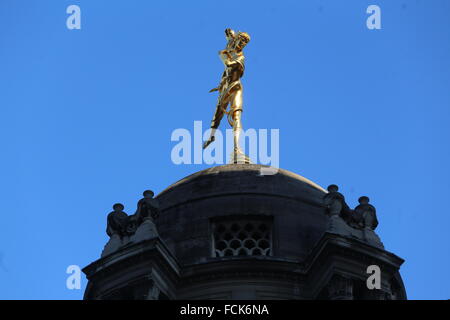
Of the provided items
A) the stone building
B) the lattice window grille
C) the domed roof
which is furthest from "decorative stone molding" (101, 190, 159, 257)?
the lattice window grille

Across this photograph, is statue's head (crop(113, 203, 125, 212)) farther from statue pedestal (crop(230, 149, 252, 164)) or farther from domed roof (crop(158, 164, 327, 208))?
statue pedestal (crop(230, 149, 252, 164))

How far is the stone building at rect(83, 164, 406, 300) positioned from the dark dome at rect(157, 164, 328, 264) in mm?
29

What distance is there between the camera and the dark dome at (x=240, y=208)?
45688 mm

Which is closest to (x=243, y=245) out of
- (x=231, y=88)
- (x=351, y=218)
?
(x=351, y=218)

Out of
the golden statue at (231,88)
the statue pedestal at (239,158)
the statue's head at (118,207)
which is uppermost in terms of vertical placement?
the golden statue at (231,88)

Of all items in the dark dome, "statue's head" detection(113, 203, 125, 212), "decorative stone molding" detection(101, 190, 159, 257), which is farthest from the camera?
"statue's head" detection(113, 203, 125, 212)

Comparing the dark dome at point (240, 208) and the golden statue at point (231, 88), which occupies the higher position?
the golden statue at point (231, 88)

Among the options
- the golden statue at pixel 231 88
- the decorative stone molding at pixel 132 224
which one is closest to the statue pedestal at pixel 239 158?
the golden statue at pixel 231 88

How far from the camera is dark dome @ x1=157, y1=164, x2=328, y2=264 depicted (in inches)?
1799

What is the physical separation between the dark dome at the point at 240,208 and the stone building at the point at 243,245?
1.1 inches

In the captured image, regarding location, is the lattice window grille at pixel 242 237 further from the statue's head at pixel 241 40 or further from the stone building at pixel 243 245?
the statue's head at pixel 241 40

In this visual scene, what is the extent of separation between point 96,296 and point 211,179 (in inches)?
224
